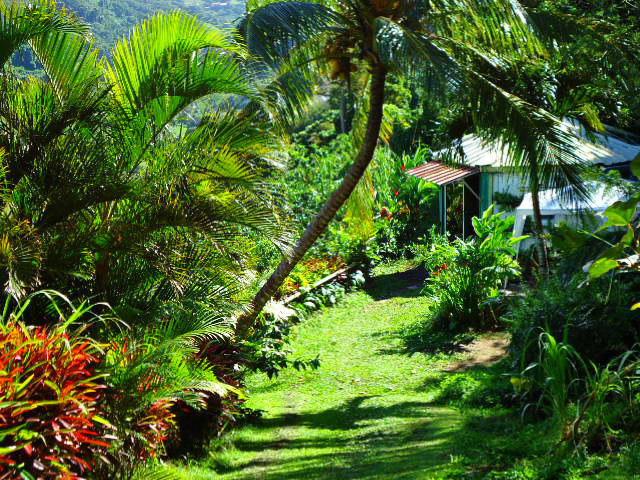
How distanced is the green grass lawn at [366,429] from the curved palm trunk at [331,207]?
1397 millimetres

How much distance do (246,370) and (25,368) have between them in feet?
12.9

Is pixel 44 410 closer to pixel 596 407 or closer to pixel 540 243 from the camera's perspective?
pixel 596 407

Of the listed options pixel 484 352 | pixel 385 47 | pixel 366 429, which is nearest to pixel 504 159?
pixel 484 352

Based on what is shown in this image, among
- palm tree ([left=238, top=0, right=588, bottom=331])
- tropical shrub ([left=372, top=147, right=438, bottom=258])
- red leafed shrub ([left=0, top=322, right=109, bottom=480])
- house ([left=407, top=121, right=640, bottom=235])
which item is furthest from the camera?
tropical shrub ([left=372, top=147, right=438, bottom=258])

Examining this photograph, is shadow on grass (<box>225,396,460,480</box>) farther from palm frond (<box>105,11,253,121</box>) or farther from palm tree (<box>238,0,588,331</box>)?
palm frond (<box>105,11,253,121</box>)

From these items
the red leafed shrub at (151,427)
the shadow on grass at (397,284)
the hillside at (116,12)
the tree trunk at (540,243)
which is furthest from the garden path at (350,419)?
the hillside at (116,12)

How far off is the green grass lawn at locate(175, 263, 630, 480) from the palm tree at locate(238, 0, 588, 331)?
4.59 feet

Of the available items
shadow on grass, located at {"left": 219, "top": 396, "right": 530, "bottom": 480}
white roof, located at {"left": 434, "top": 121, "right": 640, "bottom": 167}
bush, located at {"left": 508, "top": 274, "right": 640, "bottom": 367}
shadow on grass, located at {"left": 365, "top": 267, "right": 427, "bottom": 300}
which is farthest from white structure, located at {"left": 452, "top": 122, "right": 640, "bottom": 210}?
shadow on grass, located at {"left": 219, "top": 396, "right": 530, "bottom": 480}

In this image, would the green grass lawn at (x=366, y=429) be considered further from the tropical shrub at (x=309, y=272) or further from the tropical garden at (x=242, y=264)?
the tropical shrub at (x=309, y=272)

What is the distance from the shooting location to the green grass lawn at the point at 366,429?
5746mm

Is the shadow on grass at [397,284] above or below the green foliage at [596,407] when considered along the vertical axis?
below

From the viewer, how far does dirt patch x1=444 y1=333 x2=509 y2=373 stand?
943cm

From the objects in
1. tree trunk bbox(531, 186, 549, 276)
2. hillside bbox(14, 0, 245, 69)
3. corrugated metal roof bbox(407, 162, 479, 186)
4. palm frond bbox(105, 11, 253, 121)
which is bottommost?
tree trunk bbox(531, 186, 549, 276)

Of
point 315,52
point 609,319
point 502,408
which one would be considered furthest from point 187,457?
point 315,52
